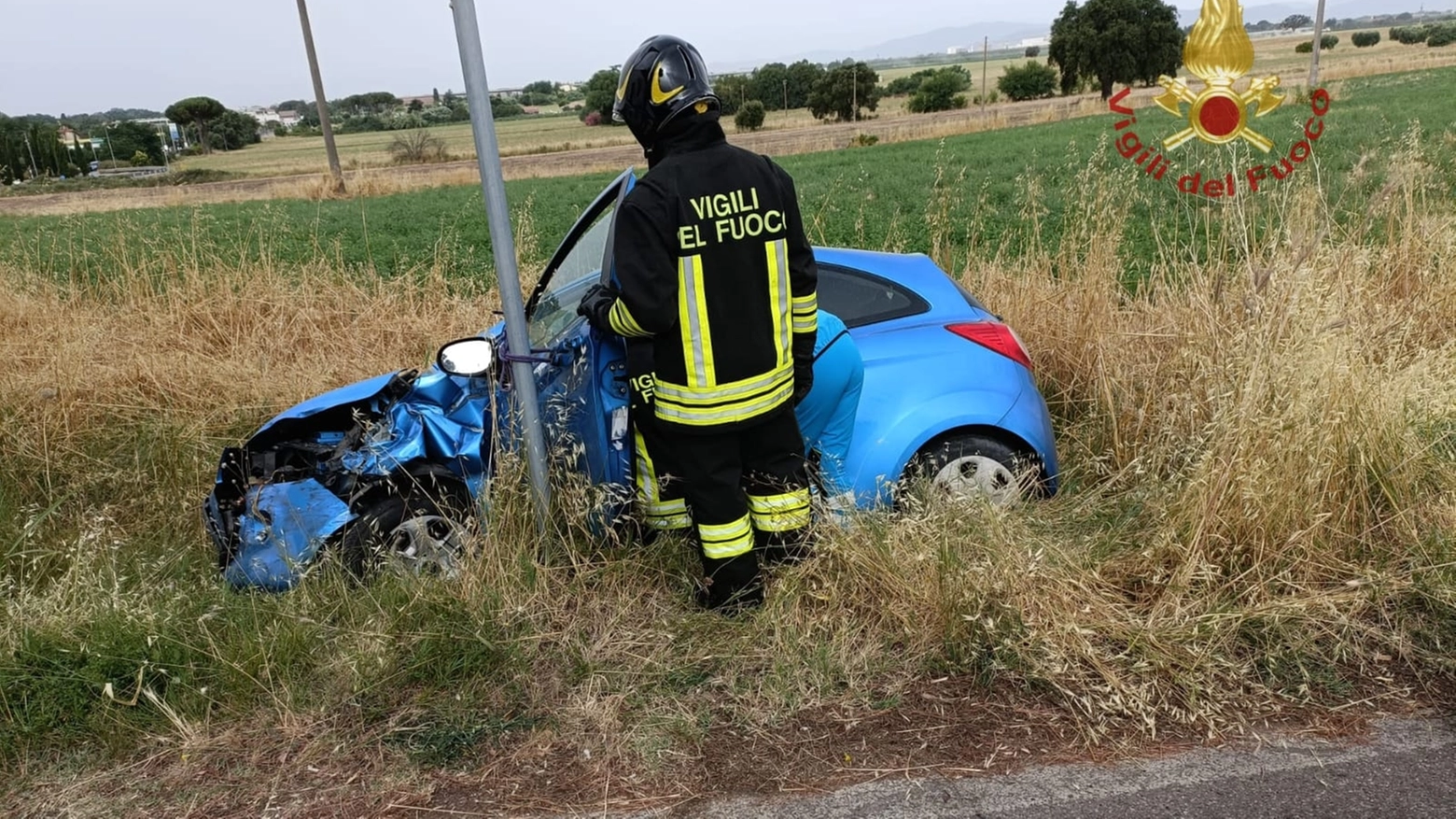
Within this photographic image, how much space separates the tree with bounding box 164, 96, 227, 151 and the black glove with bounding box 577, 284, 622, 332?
80.3m

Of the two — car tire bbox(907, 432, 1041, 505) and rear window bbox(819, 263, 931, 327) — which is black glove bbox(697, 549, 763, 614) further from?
rear window bbox(819, 263, 931, 327)

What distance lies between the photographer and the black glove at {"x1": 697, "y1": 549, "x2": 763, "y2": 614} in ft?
10.2

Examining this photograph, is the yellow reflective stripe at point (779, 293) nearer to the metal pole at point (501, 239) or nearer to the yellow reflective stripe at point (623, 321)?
the yellow reflective stripe at point (623, 321)

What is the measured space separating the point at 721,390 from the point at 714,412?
0.07m

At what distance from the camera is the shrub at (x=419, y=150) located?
46406 mm

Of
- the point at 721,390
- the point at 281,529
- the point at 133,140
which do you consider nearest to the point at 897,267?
the point at 721,390

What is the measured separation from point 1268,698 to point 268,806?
108 inches

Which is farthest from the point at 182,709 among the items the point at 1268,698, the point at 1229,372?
the point at 1229,372

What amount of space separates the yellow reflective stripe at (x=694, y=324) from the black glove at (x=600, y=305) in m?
0.22

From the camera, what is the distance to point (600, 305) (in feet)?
9.78

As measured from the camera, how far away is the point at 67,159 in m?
61.2

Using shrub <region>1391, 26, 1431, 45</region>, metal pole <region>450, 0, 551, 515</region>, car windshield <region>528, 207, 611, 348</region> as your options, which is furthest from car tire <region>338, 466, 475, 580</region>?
shrub <region>1391, 26, 1431, 45</region>

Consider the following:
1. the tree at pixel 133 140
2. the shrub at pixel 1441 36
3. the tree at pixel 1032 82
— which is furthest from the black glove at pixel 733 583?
the shrub at pixel 1441 36

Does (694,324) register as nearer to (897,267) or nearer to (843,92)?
(897,267)
